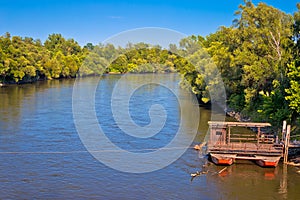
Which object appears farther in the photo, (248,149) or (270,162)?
(248,149)

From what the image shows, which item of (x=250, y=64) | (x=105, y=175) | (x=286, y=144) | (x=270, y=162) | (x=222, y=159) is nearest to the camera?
(x=105, y=175)

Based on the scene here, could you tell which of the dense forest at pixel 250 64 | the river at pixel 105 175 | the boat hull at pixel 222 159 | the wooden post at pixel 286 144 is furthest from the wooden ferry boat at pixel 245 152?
the dense forest at pixel 250 64

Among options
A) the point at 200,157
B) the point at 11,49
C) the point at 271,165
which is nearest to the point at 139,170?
the point at 200,157

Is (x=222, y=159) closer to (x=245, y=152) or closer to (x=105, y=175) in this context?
(x=245, y=152)

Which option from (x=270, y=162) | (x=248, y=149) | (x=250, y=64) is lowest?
Answer: (x=270, y=162)

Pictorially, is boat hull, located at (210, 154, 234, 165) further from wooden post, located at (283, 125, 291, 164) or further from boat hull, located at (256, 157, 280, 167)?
wooden post, located at (283, 125, 291, 164)

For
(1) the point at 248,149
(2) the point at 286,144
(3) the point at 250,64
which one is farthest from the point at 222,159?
→ (3) the point at 250,64

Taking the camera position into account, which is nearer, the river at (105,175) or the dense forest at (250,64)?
the river at (105,175)

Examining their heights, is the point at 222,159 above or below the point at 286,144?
below

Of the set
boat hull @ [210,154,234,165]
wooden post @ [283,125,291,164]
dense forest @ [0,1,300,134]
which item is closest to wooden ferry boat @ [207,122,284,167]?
boat hull @ [210,154,234,165]

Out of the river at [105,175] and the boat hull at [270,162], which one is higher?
the boat hull at [270,162]

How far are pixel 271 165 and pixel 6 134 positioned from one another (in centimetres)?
2185

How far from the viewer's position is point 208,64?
1982 inches

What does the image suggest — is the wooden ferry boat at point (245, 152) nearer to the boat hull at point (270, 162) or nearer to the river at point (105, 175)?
the boat hull at point (270, 162)
